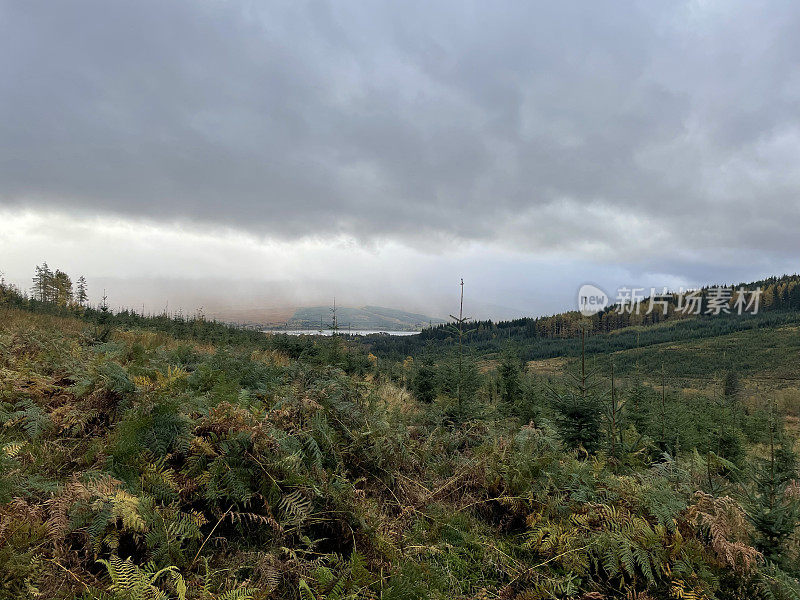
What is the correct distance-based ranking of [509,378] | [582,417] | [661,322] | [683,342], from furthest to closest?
[661,322]
[683,342]
[509,378]
[582,417]

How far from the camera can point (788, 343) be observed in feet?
303

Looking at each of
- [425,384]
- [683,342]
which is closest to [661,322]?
[683,342]

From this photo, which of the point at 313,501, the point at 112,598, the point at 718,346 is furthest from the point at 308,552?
the point at 718,346

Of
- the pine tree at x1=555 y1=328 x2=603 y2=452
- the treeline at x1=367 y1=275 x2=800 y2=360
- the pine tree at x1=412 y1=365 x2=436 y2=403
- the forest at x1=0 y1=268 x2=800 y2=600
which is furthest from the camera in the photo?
the treeline at x1=367 y1=275 x2=800 y2=360

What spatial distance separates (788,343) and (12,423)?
5318 inches

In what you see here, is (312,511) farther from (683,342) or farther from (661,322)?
(661,322)

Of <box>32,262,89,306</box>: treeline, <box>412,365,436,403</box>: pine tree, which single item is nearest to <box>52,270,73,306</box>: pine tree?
<box>32,262,89,306</box>: treeline

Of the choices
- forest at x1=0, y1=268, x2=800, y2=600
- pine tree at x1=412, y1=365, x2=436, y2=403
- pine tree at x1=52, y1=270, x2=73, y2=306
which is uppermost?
pine tree at x1=52, y1=270, x2=73, y2=306

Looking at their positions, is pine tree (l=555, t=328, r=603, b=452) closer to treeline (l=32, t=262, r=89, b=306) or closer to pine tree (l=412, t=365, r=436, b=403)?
pine tree (l=412, t=365, r=436, b=403)

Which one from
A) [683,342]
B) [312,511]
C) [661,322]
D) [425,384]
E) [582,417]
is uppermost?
[661,322]

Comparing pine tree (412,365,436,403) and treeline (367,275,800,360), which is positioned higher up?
treeline (367,275,800,360)

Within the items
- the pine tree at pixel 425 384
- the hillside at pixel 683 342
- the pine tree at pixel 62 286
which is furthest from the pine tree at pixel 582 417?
the pine tree at pixel 62 286

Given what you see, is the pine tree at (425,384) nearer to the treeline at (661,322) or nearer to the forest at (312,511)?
the forest at (312,511)

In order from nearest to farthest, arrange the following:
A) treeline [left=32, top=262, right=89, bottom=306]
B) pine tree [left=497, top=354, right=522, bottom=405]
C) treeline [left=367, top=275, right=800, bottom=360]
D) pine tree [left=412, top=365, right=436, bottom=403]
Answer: pine tree [left=412, top=365, right=436, bottom=403] → pine tree [left=497, top=354, right=522, bottom=405] → treeline [left=32, top=262, right=89, bottom=306] → treeline [left=367, top=275, right=800, bottom=360]
